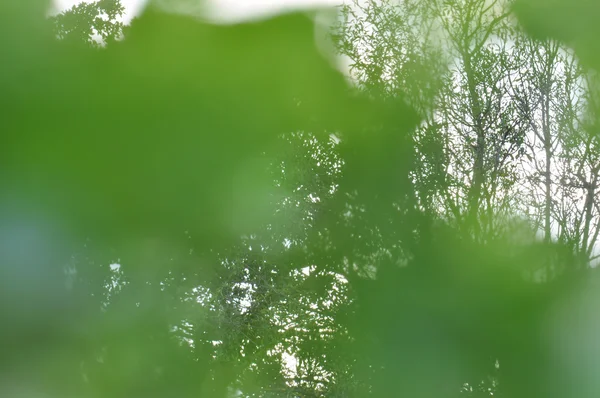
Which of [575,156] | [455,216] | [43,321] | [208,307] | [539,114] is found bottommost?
[43,321]

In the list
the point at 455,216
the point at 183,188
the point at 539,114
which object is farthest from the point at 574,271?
the point at 183,188

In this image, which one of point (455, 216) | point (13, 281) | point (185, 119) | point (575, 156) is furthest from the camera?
point (575, 156)

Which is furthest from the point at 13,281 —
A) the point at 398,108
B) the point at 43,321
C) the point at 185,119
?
the point at 398,108

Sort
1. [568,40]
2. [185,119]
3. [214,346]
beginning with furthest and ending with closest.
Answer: [214,346] < [568,40] < [185,119]

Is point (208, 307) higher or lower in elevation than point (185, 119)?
higher

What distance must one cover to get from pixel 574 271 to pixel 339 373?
61 cm

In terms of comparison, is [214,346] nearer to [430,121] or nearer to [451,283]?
[451,283]

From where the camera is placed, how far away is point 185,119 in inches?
15.0

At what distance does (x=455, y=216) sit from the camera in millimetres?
1364

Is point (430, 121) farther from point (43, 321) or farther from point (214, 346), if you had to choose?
point (43, 321)

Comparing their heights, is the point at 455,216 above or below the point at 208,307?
above

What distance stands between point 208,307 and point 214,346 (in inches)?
3.5

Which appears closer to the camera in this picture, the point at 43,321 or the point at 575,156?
the point at 43,321

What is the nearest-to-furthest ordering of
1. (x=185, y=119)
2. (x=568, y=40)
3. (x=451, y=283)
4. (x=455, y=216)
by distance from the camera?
(x=185, y=119) → (x=568, y=40) → (x=451, y=283) → (x=455, y=216)
